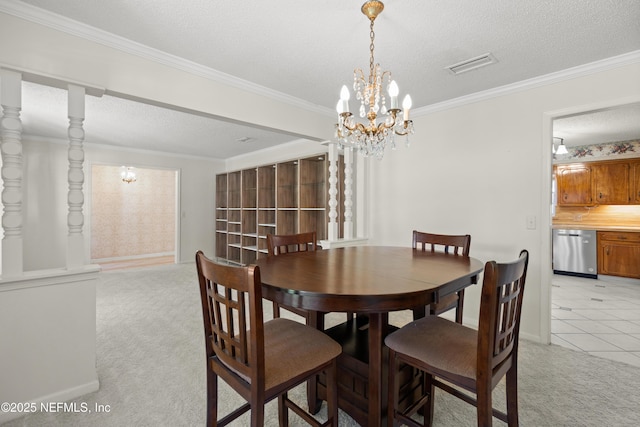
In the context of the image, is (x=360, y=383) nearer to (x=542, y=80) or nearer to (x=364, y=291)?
(x=364, y=291)

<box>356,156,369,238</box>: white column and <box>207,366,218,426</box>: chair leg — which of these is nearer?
<box>207,366,218,426</box>: chair leg

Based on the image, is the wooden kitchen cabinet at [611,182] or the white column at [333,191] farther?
the wooden kitchen cabinet at [611,182]

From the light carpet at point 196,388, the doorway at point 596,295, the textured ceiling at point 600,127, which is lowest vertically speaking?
the light carpet at point 196,388

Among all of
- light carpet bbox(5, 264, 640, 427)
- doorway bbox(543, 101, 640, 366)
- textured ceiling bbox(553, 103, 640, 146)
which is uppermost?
textured ceiling bbox(553, 103, 640, 146)

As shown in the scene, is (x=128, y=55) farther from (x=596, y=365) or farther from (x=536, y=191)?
(x=596, y=365)

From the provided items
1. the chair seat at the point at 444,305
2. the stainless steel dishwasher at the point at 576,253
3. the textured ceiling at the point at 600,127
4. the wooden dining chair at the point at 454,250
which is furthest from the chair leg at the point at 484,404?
the stainless steel dishwasher at the point at 576,253

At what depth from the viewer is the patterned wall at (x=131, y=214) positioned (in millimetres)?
6547

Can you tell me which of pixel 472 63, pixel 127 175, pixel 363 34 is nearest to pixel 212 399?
pixel 363 34

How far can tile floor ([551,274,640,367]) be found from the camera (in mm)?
2543

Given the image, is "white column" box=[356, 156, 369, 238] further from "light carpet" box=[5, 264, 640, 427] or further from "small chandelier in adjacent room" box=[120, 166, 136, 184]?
"small chandelier in adjacent room" box=[120, 166, 136, 184]

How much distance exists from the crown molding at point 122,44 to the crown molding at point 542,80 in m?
1.71

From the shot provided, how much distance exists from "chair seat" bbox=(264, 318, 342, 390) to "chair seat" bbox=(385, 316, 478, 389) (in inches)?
13.0

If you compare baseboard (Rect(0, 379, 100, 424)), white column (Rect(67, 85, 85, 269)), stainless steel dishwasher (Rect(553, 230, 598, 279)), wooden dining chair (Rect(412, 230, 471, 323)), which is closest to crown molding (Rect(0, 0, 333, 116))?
white column (Rect(67, 85, 85, 269))

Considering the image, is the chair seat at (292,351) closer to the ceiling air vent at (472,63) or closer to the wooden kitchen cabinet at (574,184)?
the ceiling air vent at (472,63)
